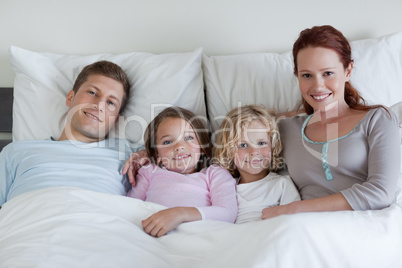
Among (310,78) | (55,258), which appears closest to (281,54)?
(310,78)

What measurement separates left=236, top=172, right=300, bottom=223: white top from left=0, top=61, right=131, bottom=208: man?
48 cm

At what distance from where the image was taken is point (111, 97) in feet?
4.96

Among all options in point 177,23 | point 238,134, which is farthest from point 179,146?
point 177,23

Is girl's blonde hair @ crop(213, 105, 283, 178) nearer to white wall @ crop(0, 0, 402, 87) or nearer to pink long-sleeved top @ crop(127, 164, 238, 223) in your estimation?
pink long-sleeved top @ crop(127, 164, 238, 223)

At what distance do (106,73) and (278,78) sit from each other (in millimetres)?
731

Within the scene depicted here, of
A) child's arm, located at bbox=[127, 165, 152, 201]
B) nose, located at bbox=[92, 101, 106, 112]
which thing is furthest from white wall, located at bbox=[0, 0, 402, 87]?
child's arm, located at bbox=[127, 165, 152, 201]

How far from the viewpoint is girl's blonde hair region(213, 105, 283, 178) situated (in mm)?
1328

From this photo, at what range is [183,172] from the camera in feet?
4.69

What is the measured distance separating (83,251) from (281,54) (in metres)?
1.19

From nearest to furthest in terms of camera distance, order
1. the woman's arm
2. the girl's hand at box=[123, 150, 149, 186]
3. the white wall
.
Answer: the woman's arm → the girl's hand at box=[123, 150, 149, 186] → the white wall

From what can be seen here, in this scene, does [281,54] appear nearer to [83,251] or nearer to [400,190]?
[400,190]

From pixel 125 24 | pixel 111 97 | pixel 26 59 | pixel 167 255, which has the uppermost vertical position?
pixel 125 24

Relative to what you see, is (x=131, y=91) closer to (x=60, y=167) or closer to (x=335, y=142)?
(x=60, y=167)

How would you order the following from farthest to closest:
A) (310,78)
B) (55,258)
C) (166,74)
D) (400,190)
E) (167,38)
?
(167,38) < (166,74) < (310,78) < (400,190) < (55,258)
